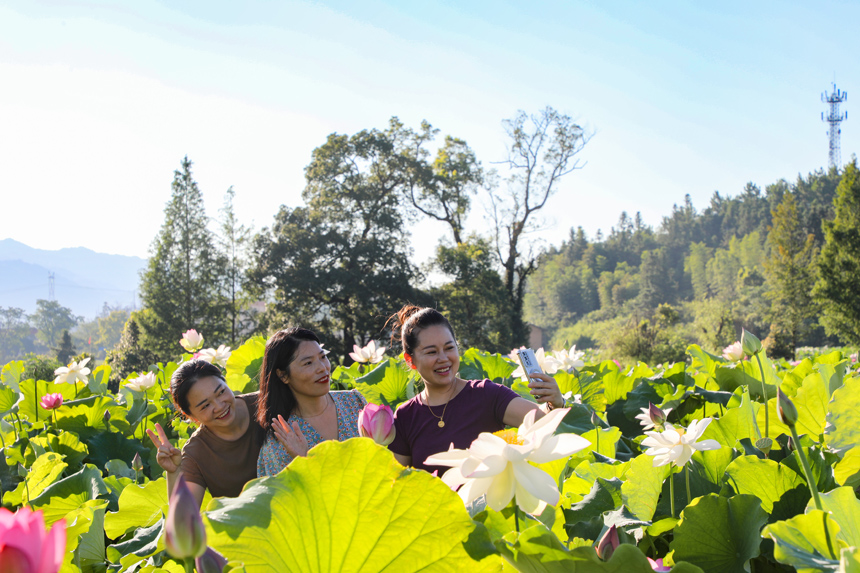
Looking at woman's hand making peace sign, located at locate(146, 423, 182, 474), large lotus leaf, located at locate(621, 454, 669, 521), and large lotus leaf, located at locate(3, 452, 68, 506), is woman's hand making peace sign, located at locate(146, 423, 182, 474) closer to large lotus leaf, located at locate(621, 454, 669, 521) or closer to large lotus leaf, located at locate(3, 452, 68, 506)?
large lotus leaf, located at locate(3, 452, 68, 506)

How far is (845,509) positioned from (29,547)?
0.89m

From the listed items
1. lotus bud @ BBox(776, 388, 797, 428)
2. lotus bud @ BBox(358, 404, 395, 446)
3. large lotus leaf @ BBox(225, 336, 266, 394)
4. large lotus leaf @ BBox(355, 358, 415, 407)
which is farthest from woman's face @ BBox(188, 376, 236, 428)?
lotus bud @ BBox(776, 388, 797, 428)

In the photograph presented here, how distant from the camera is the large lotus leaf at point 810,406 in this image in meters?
1.34

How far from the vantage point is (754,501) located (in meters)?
0.93

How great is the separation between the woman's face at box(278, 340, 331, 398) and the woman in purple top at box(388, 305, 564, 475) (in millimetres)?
330

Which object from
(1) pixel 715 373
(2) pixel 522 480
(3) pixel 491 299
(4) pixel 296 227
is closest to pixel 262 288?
(4) pixel 296 227

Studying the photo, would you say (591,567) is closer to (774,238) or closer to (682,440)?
(682,440)

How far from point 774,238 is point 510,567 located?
35144mm

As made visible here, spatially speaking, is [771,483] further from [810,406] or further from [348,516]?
[348,516]

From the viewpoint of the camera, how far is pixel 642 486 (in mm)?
1033

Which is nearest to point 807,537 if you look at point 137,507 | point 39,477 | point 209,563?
point 209,563

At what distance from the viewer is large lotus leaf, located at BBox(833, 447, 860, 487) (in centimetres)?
101

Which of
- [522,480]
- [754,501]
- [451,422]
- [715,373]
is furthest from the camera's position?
[715,373]

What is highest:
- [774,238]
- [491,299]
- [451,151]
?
[451,151]
